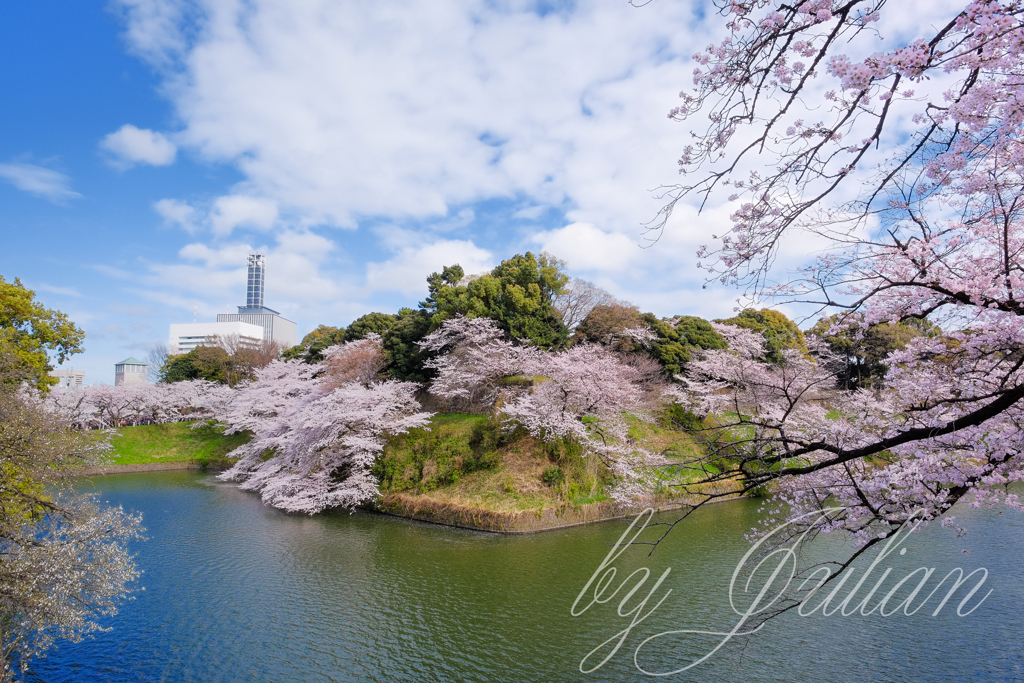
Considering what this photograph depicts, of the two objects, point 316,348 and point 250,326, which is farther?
point 250,326

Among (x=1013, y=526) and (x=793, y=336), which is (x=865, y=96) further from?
(x=793, y=336)

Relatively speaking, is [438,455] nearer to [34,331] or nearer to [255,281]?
[34,331]

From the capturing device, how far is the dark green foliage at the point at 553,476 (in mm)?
15914

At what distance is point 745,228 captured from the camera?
13.1 ft

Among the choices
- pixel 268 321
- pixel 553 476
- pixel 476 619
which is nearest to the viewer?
pixel 476 619

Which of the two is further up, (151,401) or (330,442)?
(151,401)

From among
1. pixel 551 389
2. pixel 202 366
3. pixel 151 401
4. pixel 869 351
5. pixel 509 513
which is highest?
pixel 202 366

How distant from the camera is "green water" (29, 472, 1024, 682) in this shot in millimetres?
7148

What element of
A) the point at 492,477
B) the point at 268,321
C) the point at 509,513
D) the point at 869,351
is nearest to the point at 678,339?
the point at 869,351

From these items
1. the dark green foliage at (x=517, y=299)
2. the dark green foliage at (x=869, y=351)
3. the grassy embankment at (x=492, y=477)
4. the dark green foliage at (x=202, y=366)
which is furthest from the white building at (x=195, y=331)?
the dark green foliage at (x=869, y=351)

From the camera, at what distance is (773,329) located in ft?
95.2

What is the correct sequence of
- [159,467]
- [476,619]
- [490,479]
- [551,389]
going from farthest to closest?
[159,467] → [551,389] → [490,479] → [476,619]

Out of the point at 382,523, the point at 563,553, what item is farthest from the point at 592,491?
the point at 382,523

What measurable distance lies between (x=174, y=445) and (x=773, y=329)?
33811 millimetres
